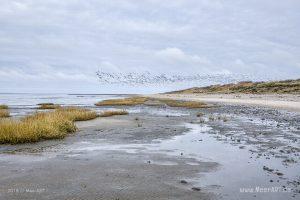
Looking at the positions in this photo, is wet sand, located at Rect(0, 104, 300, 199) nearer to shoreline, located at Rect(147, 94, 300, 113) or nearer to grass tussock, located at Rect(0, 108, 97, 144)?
grass tussock, located at Rect(0, 108, 97, 144)

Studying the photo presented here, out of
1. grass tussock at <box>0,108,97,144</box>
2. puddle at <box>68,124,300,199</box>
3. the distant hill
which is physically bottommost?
puddle at <box>68,124,300,199</box>

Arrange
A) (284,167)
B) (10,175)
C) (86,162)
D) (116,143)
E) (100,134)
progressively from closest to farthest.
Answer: (10,175) < (284,167) < (86,162) < (116,143) < (100,134)

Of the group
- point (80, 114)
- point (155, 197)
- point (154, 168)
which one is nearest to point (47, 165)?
point (154, 168)

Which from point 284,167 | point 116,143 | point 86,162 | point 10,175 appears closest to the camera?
point 10,175

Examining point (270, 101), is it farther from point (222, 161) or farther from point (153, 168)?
point (153, 168)

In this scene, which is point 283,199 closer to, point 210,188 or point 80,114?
point 210,188

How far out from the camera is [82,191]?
10.2 m

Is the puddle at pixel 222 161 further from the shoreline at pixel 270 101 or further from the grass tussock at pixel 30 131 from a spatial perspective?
the shoreline at pixel 270 101

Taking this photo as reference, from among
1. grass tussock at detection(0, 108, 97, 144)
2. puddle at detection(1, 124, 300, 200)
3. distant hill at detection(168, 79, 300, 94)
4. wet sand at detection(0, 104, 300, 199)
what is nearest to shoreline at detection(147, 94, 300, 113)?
distant hill at detection(168, 79, 300, 94)

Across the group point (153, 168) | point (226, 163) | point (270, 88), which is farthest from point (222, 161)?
point (270, 88)

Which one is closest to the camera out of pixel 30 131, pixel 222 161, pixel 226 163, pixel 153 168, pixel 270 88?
pixel 153 168

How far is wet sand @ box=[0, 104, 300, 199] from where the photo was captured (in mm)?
10172

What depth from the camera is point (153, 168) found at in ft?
43.4

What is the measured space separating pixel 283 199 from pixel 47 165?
789 cm
